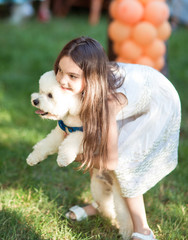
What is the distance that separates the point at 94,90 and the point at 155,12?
1.46 m

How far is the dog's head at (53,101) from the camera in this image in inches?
53.7

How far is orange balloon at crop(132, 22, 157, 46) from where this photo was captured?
2602 millimetres

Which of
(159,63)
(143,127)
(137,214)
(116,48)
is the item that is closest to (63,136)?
(143,127)

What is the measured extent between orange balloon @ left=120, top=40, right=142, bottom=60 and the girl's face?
4.45 feet

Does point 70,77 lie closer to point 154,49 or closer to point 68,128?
point 68,128

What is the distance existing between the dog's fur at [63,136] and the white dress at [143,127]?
Answer: 0.31ft

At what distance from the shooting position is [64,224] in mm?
1791

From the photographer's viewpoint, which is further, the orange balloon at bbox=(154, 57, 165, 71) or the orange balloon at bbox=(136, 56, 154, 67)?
the orange balloon at bbox=(154, 57, 165, 71)

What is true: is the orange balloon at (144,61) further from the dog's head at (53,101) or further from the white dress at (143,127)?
the dog's head at (53,101)

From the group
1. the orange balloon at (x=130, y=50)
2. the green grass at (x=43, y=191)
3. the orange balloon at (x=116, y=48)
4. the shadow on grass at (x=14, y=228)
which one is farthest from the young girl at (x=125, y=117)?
the orange balloon at (x=116, y=48)

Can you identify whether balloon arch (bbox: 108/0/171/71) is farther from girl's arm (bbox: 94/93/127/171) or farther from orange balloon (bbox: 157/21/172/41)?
girl's arm (bbox: 94/93/127/171)

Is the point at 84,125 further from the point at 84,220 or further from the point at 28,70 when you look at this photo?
the point at 28,70

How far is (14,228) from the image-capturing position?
1.65 metres

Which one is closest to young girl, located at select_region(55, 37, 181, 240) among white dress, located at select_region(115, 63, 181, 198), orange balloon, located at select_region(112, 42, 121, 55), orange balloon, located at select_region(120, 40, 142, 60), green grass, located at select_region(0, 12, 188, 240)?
white dress, located at select_region(115, 63, 181, 198)
